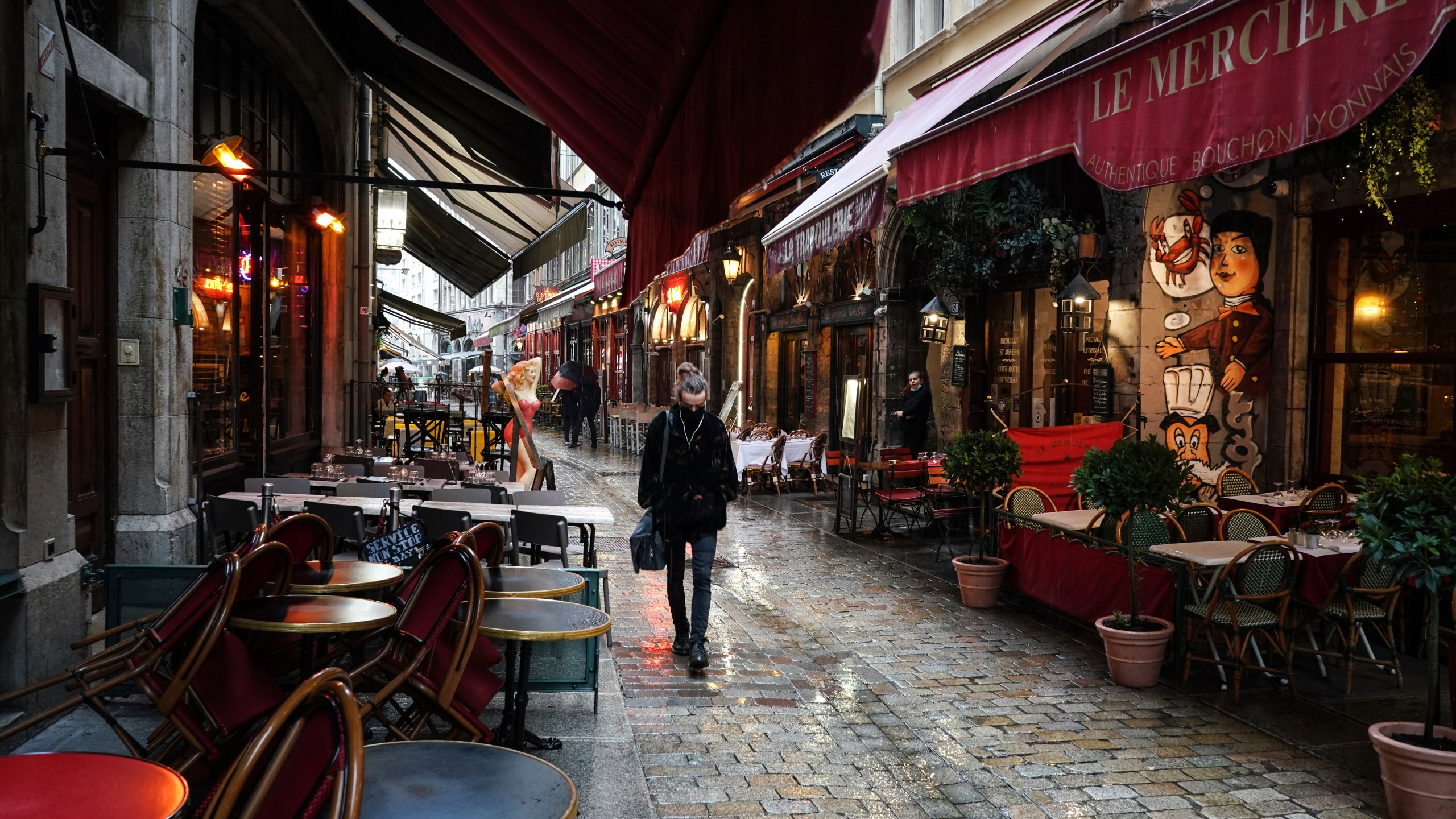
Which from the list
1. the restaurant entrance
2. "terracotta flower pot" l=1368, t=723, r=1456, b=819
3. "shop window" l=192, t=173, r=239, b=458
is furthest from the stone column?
the restaurant entrance

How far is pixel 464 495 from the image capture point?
7012 mm

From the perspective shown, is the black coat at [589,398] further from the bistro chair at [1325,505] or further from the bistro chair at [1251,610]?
the bistro chair at [1251,610]

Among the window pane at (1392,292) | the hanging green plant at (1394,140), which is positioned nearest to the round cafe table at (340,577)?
the hanging green plant at (1394,140)

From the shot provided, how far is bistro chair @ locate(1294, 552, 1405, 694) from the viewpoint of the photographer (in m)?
5.93

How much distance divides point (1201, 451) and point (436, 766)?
339 inches

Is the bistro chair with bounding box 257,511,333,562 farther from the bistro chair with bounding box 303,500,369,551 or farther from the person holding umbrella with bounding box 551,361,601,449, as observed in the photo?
the person holding umbrella with bounding box 551,361,601,449

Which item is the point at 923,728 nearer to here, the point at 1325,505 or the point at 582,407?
the point at 1325,505

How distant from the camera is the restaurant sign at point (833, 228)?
805 cm

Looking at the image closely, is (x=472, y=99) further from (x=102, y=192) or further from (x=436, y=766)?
(x=436, y=766)

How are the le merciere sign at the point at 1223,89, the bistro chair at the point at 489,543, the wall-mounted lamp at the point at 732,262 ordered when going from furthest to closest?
1. the wall-mounted lamp at the point at 732,262
2. the bistro chair at the point at 489,543
3. the le merciere sign at the point at 1223,89

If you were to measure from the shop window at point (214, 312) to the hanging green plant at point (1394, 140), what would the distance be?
26.8ft

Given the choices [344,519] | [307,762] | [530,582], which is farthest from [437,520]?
[307,762]

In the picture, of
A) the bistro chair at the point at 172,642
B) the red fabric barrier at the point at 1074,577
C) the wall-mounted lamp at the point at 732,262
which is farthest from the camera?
the wall-mounted lamp at the point at 732,262

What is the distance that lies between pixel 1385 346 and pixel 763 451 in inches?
349
